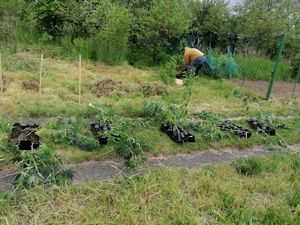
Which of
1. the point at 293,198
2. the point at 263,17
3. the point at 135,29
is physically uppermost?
the point at 263,17

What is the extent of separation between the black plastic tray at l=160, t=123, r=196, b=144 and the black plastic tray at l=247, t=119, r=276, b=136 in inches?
57.5

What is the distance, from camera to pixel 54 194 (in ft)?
8.86

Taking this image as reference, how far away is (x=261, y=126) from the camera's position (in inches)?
205

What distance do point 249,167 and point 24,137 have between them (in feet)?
8.82

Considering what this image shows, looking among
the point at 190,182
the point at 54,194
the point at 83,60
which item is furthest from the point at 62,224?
the point at 83,60

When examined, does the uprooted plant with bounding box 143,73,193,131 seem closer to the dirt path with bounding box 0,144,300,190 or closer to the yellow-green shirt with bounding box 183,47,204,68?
the dirt path with bounding box 0,144,300,190

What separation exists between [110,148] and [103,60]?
6202 mm

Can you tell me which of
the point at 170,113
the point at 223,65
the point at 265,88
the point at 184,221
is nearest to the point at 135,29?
the point at 223,65

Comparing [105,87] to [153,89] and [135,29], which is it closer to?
[153,89]

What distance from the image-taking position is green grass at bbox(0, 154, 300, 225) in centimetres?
252

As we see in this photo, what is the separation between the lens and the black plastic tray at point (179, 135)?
426cm

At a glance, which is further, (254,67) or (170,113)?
(254,67)

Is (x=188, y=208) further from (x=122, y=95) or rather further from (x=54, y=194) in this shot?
(x=122, y=95)

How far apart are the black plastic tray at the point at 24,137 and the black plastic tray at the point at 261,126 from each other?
11.7ft
